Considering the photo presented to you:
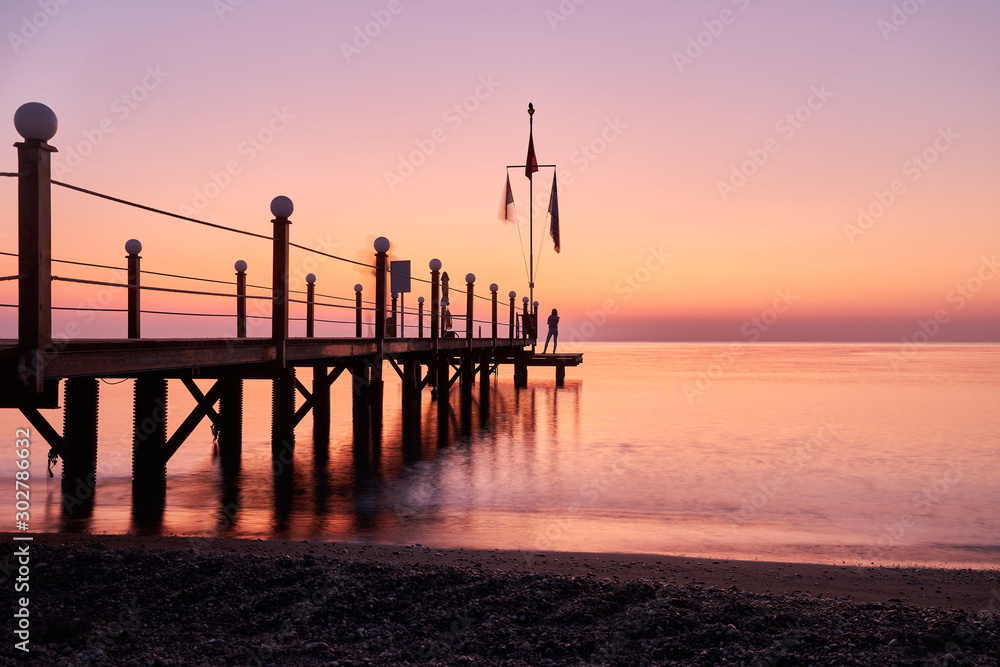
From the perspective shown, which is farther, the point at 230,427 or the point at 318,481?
the point at 230,427

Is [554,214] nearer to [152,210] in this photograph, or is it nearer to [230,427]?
[230,427]

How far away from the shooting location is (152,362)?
6.66m

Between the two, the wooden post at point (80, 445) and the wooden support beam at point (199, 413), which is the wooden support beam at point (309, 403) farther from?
the wooden post at point (80, 445)

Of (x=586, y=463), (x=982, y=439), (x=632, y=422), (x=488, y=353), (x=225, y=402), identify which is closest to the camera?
(x=225, y=402)

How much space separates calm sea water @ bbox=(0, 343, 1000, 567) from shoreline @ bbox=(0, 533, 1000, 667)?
2033 mm

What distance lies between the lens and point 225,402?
44.2 feet

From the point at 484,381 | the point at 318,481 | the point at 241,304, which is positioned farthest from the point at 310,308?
the point at 484,381

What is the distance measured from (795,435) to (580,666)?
A: 1735cm

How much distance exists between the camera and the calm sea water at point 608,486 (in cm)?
902

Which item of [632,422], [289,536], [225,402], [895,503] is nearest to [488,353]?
[632,422]

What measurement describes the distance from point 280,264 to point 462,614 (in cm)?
515

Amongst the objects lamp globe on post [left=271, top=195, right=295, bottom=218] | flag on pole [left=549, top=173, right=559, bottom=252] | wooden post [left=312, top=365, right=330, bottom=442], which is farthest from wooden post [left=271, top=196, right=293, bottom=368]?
flag on pole [left=549, top=173, right=559, bottom=252]

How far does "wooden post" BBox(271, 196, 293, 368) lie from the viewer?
8.85 metres

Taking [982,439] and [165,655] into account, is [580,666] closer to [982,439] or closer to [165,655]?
[165,655]
